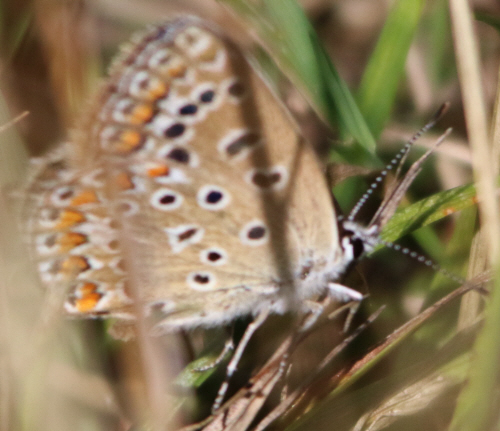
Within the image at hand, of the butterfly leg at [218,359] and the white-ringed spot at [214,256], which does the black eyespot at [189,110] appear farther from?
the butterfly leg at [218,359]

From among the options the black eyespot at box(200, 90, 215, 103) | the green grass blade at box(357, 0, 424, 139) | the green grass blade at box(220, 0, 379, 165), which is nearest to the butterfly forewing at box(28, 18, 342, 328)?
the black eyespot at box(200, 90, 215, 103)

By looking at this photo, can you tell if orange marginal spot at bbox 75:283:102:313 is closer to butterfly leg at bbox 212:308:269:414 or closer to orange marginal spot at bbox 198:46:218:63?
butterfly leg at bbox 212:308:269:414

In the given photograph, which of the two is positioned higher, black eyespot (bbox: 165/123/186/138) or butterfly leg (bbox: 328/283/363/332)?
black eyespot (bbox: 165/123/186/138)

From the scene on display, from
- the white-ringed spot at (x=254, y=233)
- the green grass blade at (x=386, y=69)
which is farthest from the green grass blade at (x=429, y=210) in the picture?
the white-ringed spot at (x=254, y=233)

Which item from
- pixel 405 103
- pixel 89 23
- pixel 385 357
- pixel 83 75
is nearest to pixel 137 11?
pixel 89 23

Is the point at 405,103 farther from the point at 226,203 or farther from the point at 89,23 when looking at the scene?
the point at 89,23

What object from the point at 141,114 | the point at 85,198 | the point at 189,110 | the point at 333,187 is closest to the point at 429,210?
the point at 333,187

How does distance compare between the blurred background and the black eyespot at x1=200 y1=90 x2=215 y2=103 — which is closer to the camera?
the blurred background

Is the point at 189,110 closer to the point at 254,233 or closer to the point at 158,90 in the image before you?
the point at 158,90
